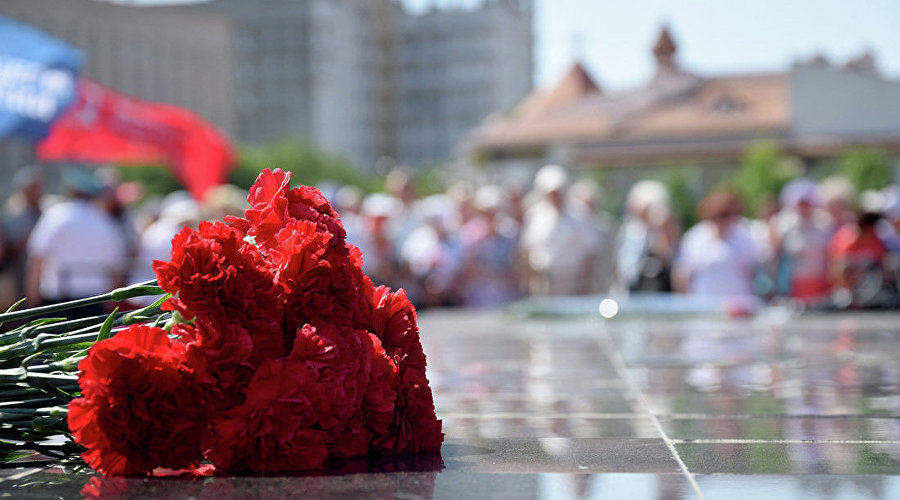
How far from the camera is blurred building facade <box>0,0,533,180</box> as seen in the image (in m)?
95.2

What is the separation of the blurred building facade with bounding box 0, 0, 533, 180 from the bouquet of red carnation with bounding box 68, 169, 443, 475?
272 ft

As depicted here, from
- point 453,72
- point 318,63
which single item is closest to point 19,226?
point 318,63

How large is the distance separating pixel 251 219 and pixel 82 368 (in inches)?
19.3

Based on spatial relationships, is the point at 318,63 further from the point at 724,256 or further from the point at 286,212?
the point at 286,212

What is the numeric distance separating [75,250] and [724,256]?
432 cm

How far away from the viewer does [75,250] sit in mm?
7746

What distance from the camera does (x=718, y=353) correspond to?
17.6ft

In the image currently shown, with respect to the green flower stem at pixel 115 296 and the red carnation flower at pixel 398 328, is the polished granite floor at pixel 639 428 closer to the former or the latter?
the red carnation flower at pixel 398 328

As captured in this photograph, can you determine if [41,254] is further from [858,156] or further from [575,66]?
[575,66]

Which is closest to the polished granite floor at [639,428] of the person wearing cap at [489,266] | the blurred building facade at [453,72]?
the person wearing cap at [489,266]

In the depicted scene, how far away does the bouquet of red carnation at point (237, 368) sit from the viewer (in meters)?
2.24

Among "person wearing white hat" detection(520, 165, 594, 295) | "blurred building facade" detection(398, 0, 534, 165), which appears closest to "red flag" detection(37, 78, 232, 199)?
"person wearing white hat" detection(520, 165, 594, 295)

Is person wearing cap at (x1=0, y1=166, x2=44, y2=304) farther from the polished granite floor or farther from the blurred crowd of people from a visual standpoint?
the polished granite floor

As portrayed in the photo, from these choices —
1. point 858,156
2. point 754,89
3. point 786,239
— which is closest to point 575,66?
point 754,89
